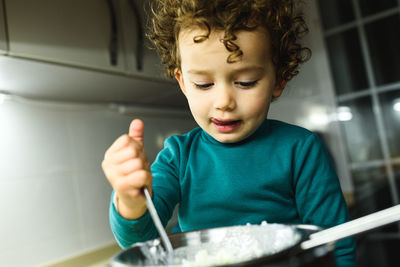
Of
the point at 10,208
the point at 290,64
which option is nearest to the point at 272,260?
the point at 290,64

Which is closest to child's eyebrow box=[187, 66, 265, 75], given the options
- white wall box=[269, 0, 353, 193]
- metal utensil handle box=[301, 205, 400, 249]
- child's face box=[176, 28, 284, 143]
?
child's face box=[176, 28, 284, 143]

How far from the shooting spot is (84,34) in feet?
3.11

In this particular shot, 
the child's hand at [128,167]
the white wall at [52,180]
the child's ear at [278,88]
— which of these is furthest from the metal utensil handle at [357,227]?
the white wall at [52,180]

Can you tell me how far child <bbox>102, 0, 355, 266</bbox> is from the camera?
445 mm

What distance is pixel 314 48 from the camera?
1.97m

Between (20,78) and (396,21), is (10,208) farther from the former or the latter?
(396,21)

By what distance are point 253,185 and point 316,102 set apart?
155cm

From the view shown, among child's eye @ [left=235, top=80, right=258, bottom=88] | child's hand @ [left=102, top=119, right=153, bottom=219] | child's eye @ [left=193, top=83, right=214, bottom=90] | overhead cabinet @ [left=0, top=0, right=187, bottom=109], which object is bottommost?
child's hand @ [left=102, top=119, right=153, bottom=219]

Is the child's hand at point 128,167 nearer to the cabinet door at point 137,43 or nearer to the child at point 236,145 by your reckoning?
the child at point 236,145

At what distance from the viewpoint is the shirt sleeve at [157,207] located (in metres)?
0.40

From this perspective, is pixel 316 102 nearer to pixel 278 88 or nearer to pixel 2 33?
pixel 278 88

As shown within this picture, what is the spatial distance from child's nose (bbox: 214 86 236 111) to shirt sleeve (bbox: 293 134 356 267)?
14cm

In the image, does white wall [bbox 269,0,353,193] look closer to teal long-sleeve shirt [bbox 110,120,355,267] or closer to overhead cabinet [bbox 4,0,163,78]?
overhead cabinet [bbox 4,0,163,78]

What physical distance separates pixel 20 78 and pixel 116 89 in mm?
337
